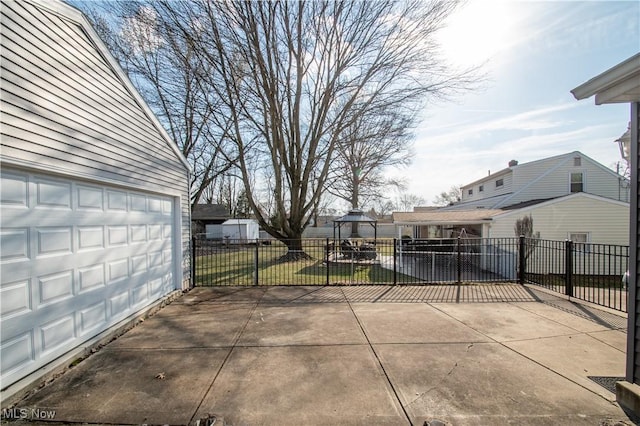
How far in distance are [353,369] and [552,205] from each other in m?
13.8

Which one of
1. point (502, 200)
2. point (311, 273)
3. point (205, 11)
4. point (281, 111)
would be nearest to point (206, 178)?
point (281, 111)

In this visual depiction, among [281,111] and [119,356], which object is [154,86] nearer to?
[281,111]

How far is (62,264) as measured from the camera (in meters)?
3.52

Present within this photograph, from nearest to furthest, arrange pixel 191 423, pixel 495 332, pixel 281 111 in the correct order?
1. pixel 191 423
2. pixel 495 332
3. pixel 281 111

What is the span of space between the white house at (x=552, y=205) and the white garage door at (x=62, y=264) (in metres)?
13.4

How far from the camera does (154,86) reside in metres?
14.9

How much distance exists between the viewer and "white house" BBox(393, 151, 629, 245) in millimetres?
12617

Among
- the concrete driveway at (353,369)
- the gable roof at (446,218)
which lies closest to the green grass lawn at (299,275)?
the concrete driveway at (353,369)

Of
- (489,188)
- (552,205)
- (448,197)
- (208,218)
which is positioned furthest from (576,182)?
(448,197)

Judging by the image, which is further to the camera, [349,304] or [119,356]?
[349,304]

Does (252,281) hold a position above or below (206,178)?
below

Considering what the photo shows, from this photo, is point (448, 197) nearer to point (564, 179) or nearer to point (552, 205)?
point (564, 179)

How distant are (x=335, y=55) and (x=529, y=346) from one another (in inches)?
496

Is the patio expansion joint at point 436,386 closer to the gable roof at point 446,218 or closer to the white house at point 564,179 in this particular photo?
the gable roof at point 446,218
